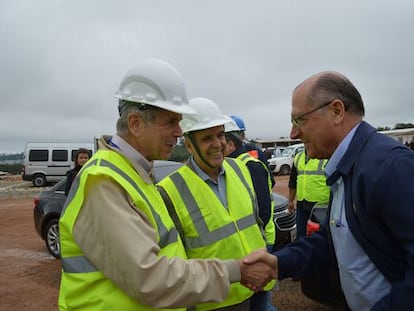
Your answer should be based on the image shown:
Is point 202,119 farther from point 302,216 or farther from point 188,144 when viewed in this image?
point 302,216

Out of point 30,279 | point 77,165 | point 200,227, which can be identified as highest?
point 200,227

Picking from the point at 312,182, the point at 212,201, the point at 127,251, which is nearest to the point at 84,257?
the point at 127,251

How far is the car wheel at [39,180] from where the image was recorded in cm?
2150

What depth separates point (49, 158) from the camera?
829 inches

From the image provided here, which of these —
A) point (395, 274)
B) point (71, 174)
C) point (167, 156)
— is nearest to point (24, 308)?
point (71, 174)

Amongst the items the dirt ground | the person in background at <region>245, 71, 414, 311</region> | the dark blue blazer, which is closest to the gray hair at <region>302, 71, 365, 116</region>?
the person in background at <region>245, 71, 414, 311</region>

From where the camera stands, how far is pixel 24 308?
487 centimetres

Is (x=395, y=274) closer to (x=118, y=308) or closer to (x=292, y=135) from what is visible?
(x=292, y=135)

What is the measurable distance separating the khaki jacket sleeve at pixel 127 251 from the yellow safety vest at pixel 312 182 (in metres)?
3.87

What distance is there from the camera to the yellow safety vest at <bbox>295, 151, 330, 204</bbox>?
5246 millimetres

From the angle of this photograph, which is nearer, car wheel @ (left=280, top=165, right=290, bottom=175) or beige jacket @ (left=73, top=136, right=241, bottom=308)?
beige jacket @ (left=73, top=136, right=241, bottom=308)

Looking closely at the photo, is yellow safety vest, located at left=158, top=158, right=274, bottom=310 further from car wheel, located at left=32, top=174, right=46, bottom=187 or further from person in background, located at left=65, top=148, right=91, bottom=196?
car wheel, located at left=32, top=174, right=46, bottom=187

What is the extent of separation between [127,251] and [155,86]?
74cm

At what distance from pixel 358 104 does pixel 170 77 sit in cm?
87
